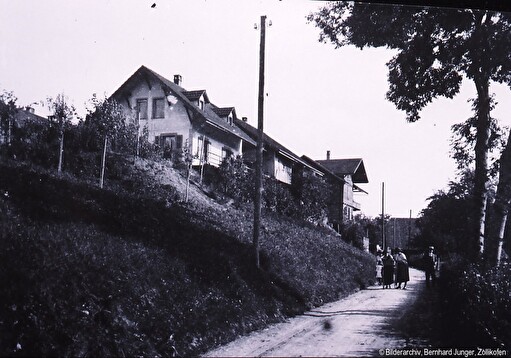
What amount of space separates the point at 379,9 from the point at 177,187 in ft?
38.7

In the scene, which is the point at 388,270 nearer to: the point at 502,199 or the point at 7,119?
the point at 502,199

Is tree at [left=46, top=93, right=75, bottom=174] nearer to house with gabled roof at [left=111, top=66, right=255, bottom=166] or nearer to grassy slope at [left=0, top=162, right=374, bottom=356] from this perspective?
grassy slope at [left=0, top=162, right=374, bottom=356]

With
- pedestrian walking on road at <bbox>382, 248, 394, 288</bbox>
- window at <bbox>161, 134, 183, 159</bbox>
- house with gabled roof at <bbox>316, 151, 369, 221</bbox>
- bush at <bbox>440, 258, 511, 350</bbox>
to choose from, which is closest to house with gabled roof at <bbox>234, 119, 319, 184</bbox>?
house with gabled roof at <bbox>316, 151, 369, 221</bbox>

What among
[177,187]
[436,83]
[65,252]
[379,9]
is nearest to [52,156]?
[177,187]

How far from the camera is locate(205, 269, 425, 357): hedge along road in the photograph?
24.7ft

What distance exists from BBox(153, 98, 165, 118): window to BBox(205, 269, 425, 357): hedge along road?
18.4 meters

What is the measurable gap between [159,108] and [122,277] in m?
20.7

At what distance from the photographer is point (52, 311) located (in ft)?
19.9

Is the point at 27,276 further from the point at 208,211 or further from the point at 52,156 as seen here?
the point at 208,211

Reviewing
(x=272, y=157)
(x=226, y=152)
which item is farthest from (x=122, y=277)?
(x=272, y=157)

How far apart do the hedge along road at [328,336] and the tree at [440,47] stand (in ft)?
11.2

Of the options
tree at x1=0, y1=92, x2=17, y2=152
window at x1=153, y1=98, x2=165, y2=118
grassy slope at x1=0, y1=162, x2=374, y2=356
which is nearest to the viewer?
grassy slope at x1=0, y1=162, x2=374, y2=356

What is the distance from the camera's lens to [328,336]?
8.77 metres

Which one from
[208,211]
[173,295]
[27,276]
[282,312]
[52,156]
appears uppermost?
[52,156]
